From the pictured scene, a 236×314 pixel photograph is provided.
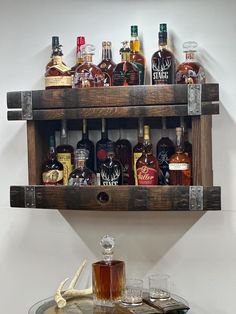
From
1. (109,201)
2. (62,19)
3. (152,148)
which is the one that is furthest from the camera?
(62,19)

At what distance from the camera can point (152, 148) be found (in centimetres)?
202

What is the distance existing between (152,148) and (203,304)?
609mm

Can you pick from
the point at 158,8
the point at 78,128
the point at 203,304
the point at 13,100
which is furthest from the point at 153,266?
the point at 158,8

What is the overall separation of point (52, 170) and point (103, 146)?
0.67 ft

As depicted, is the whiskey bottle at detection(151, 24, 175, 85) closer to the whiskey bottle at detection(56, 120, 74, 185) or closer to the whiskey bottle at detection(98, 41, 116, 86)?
the whiskey bottle at detection(98, 41, 116, 86)

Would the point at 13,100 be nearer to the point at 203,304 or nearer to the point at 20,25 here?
the point at 20,25

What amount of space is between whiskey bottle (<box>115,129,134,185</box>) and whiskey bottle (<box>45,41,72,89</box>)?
0.94 ft

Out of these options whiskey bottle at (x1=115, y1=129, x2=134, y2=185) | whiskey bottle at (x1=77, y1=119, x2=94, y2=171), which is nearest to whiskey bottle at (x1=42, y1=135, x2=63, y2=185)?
whiskey bottle at (x1=77, y1=119, x2=94, y2=171)

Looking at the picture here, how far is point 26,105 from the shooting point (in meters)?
1.93

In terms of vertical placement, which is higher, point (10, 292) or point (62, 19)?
point (62, 19)

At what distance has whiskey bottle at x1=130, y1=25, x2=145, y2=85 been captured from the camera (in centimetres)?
201

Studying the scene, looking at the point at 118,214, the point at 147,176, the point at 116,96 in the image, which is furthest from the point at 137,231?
the point at 116,96

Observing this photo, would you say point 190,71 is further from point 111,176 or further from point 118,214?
point 118,214

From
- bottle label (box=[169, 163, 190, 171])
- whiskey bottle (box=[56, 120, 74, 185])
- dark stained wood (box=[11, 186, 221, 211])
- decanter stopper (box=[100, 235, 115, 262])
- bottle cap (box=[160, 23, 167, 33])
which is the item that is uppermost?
bottle cap (box=[160, 23, 167, 33])
